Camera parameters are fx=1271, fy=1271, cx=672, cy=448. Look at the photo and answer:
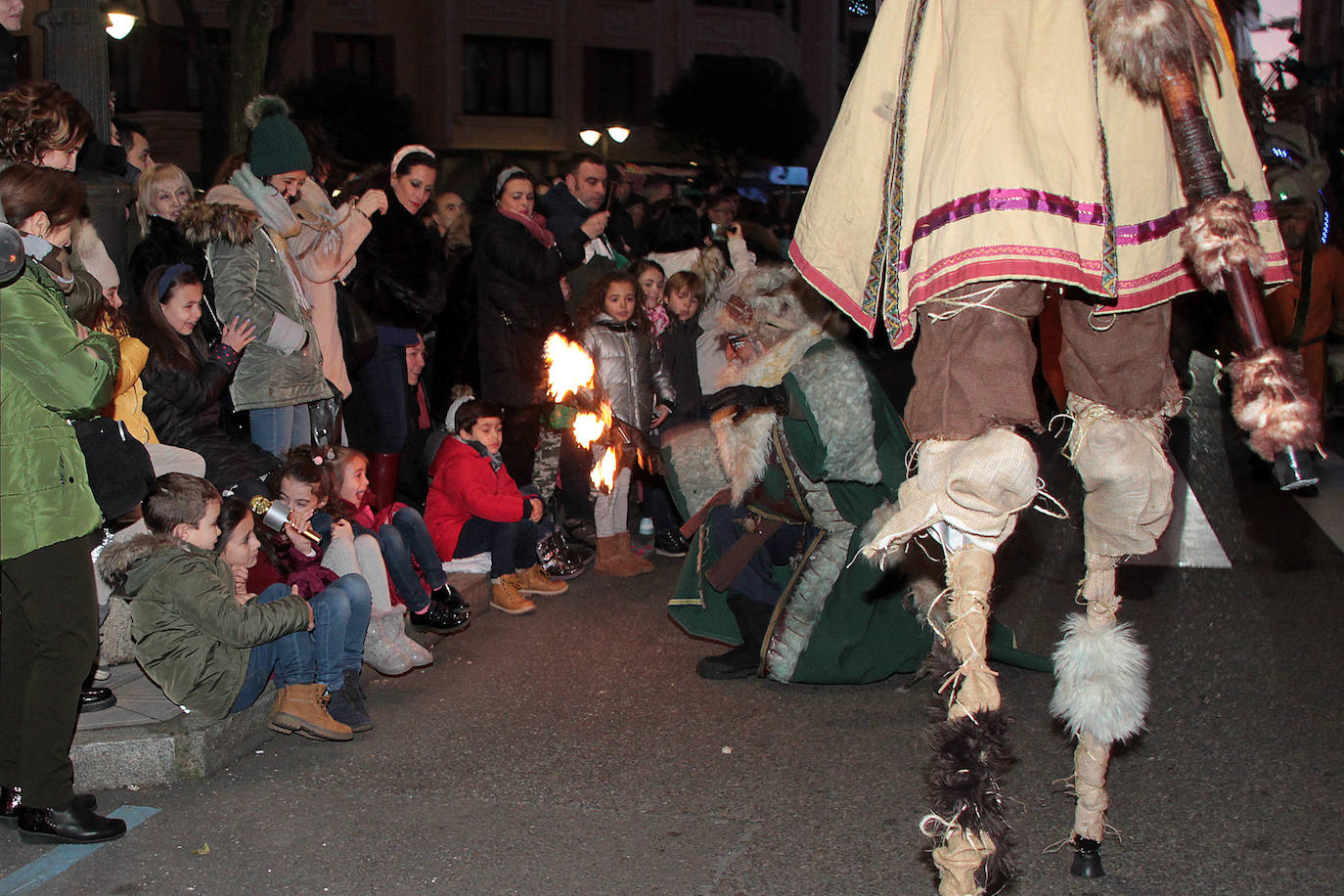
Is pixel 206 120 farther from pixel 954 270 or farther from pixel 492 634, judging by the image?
pixel 954 270

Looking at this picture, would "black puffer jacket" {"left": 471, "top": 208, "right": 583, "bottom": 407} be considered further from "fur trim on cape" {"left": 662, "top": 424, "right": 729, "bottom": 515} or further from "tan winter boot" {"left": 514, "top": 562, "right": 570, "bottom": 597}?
"fur trim on cape" {"left": 662, "top": 424, "right": 729, "bottom": 515}

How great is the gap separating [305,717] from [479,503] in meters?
2.10

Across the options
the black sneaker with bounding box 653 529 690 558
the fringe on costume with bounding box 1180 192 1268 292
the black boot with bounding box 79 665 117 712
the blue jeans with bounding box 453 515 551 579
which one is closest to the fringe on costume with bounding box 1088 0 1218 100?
the fringe on costume with bounding box 1180 192 1268 292

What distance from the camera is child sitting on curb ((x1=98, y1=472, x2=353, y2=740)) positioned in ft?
13.9

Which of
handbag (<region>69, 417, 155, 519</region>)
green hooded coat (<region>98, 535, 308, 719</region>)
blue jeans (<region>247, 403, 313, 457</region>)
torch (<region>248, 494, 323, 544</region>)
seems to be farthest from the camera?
blue jeans (<region>247, 403, 313, 457</region>)

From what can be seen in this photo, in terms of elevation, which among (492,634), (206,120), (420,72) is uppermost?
(420,72)

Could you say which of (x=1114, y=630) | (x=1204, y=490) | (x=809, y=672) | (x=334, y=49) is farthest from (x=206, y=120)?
(x=1114, y=630)

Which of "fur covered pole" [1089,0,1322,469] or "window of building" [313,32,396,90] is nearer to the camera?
"fur covered pole" [1089,0,1322,469]

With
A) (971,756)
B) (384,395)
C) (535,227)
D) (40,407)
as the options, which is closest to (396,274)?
(384,395)

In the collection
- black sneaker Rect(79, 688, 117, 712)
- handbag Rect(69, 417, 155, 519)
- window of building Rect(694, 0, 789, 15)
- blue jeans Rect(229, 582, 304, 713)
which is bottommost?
black sneaker Rect(79, 688, 117, 712)

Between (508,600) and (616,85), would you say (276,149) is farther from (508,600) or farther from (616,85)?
(616,85)

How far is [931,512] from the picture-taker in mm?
2590

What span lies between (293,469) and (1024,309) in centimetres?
351

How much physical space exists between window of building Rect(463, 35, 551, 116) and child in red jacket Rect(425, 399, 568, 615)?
98.7 feet
